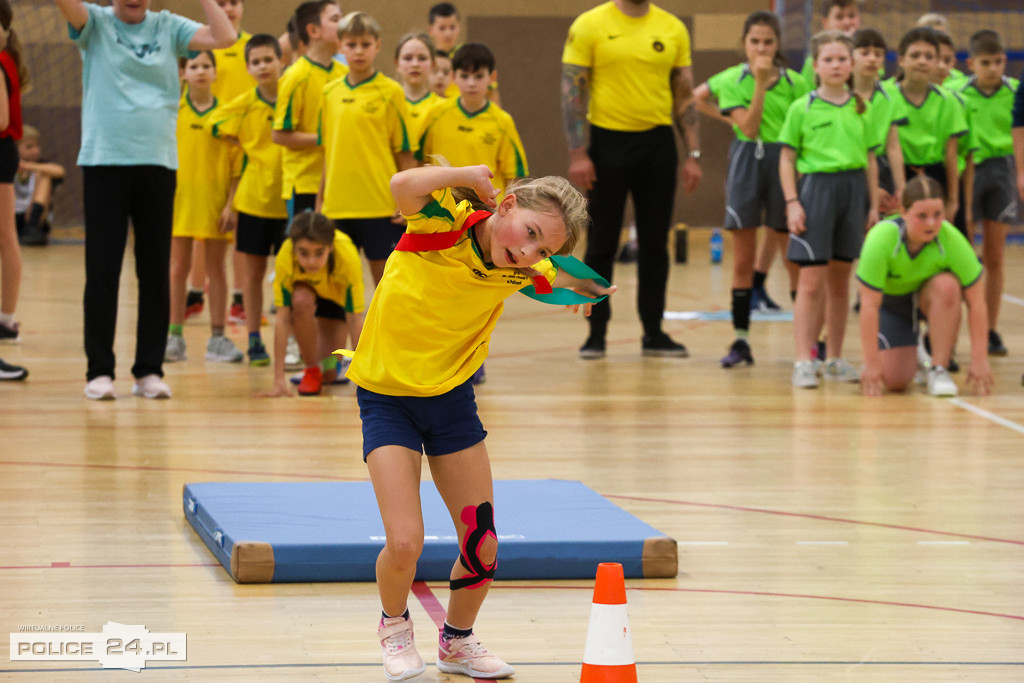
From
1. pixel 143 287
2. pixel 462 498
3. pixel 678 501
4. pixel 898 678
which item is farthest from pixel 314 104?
pixel 898 678

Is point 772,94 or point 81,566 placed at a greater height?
point 772,94

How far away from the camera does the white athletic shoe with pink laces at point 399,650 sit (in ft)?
8.95

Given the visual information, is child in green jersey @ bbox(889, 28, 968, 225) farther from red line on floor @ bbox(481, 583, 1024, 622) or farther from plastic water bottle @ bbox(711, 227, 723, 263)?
plastic water bottle @ bbox(711, 227, 723, 263)

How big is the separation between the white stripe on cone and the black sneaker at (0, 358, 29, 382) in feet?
14.9

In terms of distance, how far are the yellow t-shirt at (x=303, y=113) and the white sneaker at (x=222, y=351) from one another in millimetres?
876

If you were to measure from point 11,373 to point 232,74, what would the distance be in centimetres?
281

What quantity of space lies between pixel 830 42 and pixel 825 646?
4107mm

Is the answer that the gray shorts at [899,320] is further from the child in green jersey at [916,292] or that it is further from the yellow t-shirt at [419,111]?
the yellow t-shirt at [419,111]

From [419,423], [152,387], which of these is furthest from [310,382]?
[419,423]

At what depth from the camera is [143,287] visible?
5.78 metres

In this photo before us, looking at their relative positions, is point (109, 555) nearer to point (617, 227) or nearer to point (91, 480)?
point (91, 480)

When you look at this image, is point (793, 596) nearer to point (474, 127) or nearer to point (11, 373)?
point (474, 127)

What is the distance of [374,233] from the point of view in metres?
6.32

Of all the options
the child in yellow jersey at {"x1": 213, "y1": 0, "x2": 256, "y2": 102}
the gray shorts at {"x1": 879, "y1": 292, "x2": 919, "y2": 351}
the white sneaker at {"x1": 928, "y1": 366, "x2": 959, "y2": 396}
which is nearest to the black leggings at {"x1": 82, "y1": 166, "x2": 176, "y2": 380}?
the child in yellow jersey at {"x1": 213, "y1": 0, "x2": 256, "y2": 102}
